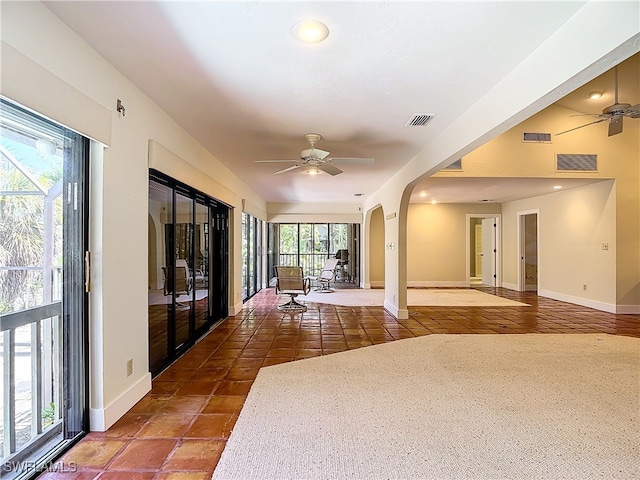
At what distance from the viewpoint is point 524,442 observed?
80.3 inches

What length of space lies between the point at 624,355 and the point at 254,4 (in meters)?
4.70

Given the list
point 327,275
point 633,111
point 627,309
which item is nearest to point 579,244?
point 627,309

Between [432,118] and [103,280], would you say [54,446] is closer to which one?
[103,280]

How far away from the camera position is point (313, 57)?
221 centimetres

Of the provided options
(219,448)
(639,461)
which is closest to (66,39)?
(219,448)

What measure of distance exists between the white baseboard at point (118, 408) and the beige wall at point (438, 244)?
26.3 ft

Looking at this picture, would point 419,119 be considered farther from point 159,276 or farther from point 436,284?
point 436,284

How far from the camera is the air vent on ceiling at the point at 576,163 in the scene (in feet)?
20.0

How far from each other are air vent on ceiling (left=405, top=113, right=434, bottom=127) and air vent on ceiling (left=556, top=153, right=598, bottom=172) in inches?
164

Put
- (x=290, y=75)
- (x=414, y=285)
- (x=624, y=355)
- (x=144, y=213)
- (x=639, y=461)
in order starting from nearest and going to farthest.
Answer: (x=639, y=461) < (x=290, y=75) < (x=144, y=213) < (x=624, y=355) < (x=414, y=285)

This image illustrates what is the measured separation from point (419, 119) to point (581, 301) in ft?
19.6

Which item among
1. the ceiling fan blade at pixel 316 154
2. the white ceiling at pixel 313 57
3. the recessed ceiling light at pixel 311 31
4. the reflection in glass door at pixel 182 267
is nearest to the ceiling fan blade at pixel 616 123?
the white ceiling at pixel 313 57

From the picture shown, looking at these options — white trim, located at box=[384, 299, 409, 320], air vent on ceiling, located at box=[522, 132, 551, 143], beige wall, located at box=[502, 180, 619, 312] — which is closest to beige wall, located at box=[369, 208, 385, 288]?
beige wall, located at box=[502, 180, 619, 312]

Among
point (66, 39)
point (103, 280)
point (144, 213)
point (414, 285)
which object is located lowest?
point (414, 285)
